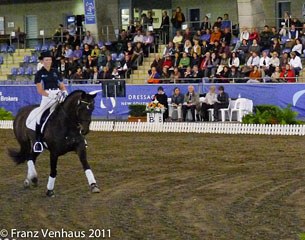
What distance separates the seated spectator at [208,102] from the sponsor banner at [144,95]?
0.86 m

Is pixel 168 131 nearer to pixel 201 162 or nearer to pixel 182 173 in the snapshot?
pixel 201 162

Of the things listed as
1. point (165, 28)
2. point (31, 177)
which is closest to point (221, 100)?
point (165, 28)

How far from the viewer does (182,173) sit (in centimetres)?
1731

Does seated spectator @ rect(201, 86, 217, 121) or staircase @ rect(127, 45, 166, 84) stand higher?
staircase @ rect(127, 45, 166, 84)

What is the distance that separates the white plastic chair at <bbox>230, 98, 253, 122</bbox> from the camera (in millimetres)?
30078

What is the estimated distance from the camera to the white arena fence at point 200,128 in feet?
85.8

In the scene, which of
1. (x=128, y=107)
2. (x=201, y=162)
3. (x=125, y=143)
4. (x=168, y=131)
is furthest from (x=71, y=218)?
(x=128, y=107)

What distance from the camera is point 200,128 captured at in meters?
27.9

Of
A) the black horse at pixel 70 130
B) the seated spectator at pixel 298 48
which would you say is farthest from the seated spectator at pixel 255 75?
the black horse at pixel 70 130

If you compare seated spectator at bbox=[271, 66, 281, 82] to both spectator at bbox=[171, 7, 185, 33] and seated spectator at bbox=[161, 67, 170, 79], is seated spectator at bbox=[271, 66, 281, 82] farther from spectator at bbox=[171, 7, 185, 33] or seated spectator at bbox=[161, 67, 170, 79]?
spectator at bbox=[171, 7, 185, 33]

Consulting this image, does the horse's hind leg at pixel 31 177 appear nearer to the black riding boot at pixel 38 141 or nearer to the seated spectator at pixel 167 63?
the black riding boot at pixel 38 141

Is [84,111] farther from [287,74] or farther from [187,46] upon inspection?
[187,46]

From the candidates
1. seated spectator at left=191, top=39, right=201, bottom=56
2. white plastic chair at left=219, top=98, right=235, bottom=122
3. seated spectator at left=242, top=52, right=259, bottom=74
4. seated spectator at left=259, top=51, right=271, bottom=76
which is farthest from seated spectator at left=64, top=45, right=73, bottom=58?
white plastic chair at left=219, top=98, right=235, bottom=122

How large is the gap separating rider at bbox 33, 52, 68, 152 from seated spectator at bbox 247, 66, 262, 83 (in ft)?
54.5
